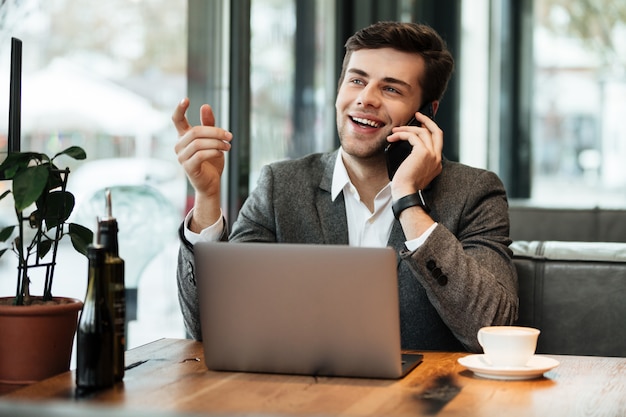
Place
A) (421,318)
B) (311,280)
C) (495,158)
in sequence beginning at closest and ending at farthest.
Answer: (311,280) < (421,318) < (495,158)

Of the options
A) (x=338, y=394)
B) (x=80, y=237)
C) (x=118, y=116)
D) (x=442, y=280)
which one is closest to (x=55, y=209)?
(x=80, y=237)

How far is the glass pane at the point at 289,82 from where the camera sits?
3703mm

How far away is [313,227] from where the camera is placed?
247 centimetres

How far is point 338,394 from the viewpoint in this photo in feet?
5.06

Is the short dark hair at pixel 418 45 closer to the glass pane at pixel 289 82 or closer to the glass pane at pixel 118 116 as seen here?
the glass pane at pixel 118 116

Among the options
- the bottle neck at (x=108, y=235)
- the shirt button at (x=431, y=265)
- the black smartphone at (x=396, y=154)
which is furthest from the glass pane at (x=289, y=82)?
the bottle neck at (x=108, y=235)

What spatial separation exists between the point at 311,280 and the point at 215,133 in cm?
53

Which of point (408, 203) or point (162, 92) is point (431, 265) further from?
point (162, 92)

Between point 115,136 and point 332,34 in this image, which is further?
point 332,34

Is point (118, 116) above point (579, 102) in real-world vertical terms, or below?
below

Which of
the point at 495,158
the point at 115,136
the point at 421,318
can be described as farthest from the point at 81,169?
the point at 495,158

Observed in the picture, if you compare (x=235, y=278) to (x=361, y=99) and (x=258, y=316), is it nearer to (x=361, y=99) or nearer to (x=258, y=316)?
(x=258, y=316)

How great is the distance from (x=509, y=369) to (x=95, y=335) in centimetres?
70

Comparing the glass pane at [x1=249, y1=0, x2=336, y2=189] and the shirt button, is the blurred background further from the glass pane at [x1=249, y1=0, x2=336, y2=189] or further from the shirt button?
the shirt button
